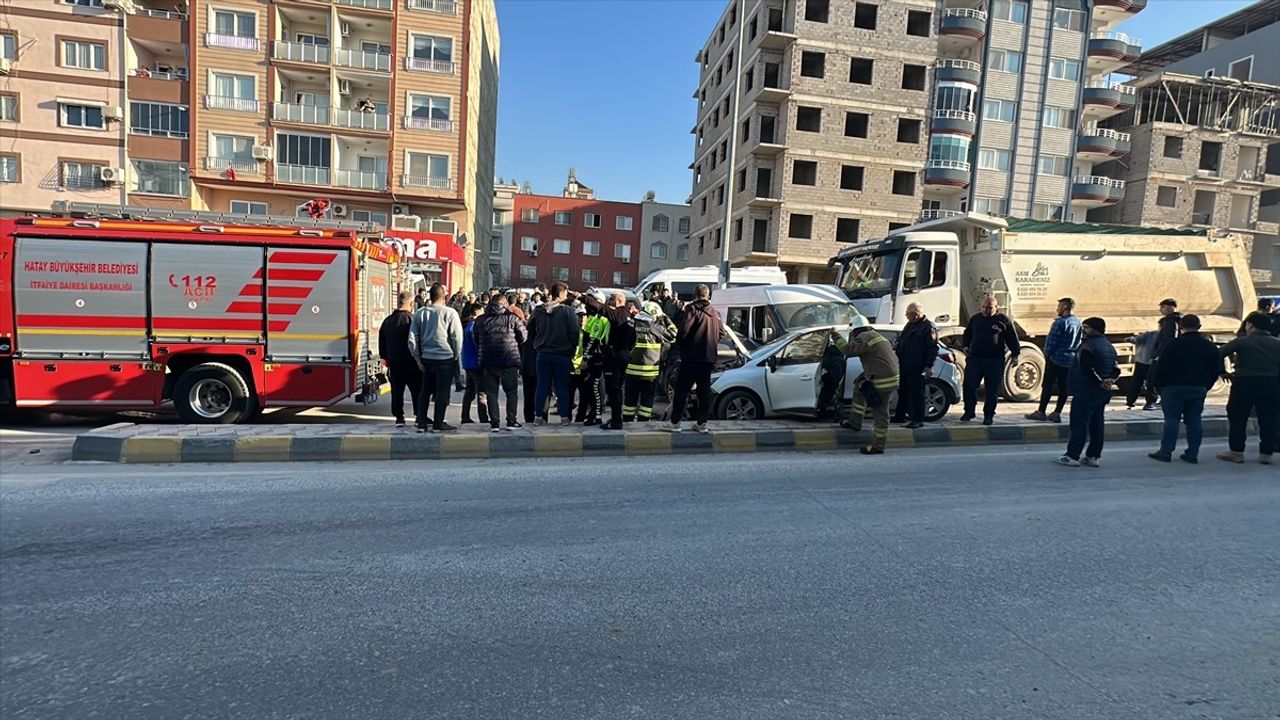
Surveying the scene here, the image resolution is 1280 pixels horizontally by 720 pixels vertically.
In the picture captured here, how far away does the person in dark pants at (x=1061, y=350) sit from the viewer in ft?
30.1

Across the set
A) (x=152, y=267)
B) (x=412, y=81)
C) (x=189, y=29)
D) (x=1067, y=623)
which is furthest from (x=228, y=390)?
(x=189, y=29)

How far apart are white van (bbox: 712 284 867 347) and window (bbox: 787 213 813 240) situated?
25.5m

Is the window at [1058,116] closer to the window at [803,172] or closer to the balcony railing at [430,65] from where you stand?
the window at [803,172]

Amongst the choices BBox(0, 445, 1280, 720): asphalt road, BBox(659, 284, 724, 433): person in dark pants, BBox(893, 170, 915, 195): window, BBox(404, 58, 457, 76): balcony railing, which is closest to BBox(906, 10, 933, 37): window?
BBox(893, 170, 915, 195): window

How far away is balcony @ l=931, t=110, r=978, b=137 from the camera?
37062mm

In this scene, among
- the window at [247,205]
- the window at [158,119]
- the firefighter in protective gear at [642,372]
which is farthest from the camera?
the window at [247,205]

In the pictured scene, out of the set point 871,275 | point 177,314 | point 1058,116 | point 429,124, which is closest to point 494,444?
point 177,314

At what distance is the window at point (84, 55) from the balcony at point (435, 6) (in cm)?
1414

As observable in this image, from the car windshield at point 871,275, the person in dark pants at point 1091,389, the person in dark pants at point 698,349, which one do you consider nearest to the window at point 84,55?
the car windshield at point 871,275

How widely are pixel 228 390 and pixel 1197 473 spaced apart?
11699mm

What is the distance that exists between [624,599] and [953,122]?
4065 cm

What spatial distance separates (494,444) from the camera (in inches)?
294

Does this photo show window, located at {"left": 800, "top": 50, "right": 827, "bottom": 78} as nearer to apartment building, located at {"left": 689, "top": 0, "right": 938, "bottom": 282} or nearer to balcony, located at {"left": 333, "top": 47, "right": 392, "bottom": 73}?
apartment building, located at {"left": 689, "top": 0, "right": 938, "bottom": 282}

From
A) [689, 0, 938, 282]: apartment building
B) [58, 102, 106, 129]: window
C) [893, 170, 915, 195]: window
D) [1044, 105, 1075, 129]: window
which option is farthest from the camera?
[1044, 105, 1075, 129]: window
